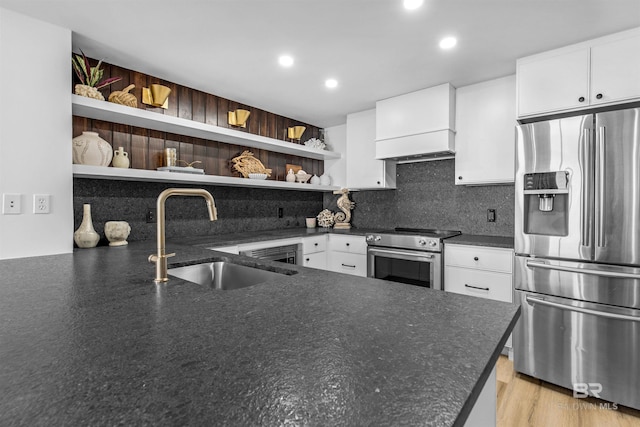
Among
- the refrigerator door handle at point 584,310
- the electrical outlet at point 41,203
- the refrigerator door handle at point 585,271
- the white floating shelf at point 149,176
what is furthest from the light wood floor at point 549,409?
the electrical outlet at point 41,203

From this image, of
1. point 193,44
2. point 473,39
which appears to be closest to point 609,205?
point 473,39

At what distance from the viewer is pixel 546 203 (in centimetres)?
205

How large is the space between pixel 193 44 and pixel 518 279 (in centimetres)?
280

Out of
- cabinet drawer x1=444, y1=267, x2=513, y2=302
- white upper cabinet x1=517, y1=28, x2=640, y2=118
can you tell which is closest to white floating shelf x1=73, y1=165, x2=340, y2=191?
cabinet drawer x1=444, y1=267, x2=513, y2=302

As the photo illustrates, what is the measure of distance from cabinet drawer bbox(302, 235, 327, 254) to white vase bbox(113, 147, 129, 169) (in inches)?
66.0

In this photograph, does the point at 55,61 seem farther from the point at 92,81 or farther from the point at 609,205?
the point at 609,205

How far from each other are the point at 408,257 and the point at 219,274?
177cm

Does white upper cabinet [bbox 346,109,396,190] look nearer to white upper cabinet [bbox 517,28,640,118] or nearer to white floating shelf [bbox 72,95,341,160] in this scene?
white floating shelf [bbox 72,95,341,160]

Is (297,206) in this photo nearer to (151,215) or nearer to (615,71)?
(151,215)

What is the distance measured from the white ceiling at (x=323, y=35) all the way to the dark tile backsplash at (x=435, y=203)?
95cm

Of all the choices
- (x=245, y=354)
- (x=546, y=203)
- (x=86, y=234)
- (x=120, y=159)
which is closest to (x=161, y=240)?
(x=245, y=354)

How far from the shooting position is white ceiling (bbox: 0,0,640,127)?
5.72 ft

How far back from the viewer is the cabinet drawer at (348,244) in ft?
10.5

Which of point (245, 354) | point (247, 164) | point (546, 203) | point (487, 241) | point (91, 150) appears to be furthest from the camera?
point (247, 164)
